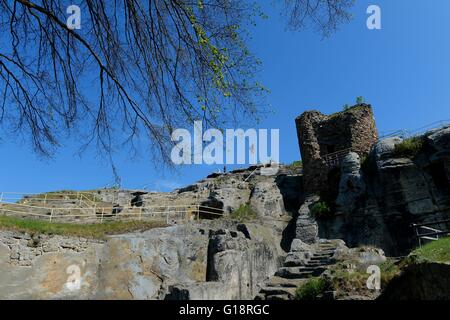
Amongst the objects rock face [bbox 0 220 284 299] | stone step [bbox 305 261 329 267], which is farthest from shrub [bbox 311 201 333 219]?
stone step [bbox 305 261 329 267]

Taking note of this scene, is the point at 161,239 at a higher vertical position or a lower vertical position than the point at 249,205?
lower

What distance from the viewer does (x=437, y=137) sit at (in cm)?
1828

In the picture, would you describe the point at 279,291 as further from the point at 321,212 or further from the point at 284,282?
the point at 321,212

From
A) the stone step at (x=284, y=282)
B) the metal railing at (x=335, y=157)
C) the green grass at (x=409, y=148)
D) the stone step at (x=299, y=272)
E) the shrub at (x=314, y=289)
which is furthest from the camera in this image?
the metal railing at (x=335, y=157)

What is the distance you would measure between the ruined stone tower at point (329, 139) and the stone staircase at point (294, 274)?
23.5 ft

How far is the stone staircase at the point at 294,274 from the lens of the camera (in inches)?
459

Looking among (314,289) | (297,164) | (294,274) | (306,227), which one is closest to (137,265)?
(294,274)

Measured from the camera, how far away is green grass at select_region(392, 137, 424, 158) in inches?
744

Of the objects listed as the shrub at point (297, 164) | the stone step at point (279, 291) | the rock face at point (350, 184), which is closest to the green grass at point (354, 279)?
the stone step at point (279, 291)

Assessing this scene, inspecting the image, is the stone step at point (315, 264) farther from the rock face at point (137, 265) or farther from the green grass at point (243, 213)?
the green grass at point (243, 213)

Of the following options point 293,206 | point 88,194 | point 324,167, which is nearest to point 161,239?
point 293,206

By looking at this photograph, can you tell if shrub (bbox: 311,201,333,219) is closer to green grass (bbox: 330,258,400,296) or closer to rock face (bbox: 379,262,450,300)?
green grass (bbox: 330,258,400,296)
